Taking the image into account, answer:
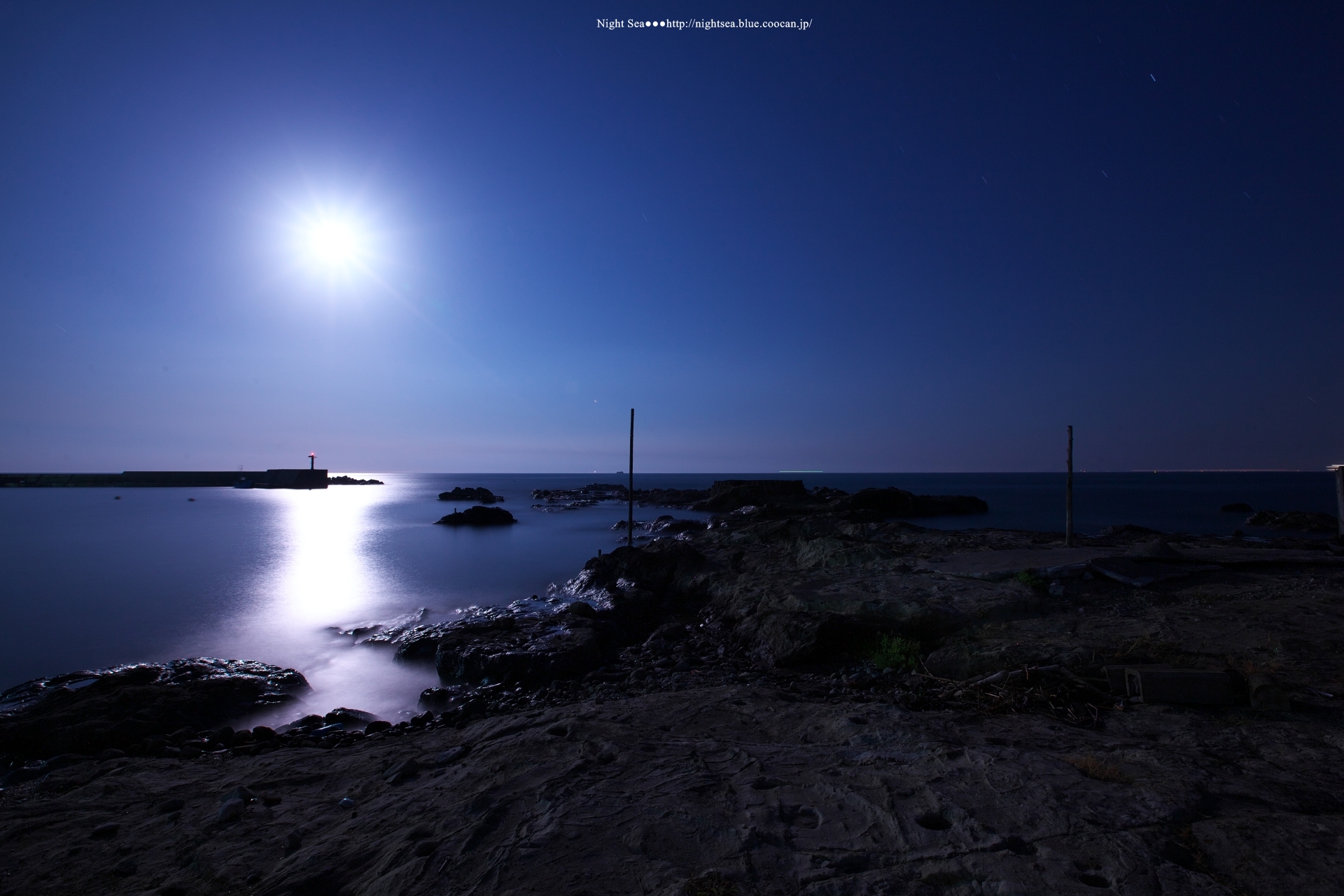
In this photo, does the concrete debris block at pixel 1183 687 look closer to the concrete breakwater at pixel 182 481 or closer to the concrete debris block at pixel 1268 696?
the concrete debris block at pixel 1268 696

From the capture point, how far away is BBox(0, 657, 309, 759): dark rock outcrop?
23.0 ft

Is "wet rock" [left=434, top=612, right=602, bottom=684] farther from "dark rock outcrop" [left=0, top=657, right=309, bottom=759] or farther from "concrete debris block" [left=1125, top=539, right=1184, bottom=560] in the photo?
"concrete debris block" [left=1125, top=539, right=1184, bottom=560]

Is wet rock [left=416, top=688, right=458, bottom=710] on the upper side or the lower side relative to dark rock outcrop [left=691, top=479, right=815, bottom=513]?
lower

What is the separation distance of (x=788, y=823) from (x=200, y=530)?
48755 millimetres

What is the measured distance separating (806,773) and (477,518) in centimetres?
4298

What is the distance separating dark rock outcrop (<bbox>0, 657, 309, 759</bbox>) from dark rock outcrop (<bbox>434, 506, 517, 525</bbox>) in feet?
110

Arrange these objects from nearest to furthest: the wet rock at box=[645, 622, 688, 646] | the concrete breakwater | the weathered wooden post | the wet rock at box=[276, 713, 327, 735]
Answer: the wet rock at box=[276, 713, 327, 735]
the wet rock at box=[645, 622, 688, 646]
the weathered wooden post
the concrete breakwater

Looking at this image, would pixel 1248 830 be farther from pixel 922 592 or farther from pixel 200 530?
pixel 200 530

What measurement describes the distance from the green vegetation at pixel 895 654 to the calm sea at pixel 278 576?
7.94m

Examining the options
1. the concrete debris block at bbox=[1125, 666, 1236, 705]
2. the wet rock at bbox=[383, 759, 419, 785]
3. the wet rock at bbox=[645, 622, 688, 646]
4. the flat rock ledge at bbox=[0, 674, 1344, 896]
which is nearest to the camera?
the flat rock ledge at bbox=[0, 674, 1344, 896]

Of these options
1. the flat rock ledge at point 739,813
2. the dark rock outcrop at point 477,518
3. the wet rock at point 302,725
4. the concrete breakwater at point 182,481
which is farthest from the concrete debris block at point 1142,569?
the concrete breakwater at point 182,481

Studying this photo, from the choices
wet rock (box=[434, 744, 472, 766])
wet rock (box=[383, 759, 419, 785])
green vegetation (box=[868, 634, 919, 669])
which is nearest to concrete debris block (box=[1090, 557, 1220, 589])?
green vegetation (box=[868, 634, 919, 669])

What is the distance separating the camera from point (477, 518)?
43812 mm

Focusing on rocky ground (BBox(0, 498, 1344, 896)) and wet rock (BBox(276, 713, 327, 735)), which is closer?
rocky ground (BBox(0, 498, 1344, 896))
